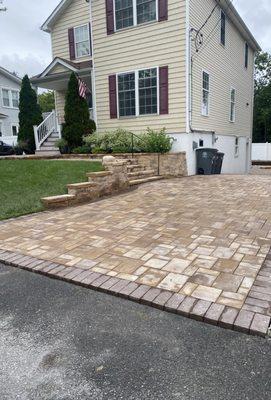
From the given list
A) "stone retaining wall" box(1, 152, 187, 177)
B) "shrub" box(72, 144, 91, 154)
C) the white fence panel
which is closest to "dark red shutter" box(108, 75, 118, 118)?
"shrub" box(72, 144, 91, 154)

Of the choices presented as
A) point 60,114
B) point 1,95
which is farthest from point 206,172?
point 1,95

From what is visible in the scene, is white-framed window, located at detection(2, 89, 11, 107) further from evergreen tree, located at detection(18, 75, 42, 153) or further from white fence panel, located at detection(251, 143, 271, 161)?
white fence panel, located at detection(251, 143, 271, 161)

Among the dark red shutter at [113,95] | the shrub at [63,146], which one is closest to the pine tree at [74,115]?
the shrub at [63,146]

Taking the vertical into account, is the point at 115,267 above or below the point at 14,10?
below

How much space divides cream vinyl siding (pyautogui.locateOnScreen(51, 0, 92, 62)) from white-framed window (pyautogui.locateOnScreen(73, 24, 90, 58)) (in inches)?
7.4

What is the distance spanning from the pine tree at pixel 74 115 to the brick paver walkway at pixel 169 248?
6485mm

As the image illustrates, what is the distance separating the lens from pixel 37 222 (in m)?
5.28

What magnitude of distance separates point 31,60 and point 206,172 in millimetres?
113847

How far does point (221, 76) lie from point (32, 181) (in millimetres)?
10085

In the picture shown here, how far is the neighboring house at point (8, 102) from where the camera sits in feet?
86.9

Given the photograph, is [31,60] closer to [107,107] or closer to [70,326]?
[107,107]

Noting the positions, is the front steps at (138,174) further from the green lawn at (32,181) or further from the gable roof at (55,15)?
the gable roof at (55,15)

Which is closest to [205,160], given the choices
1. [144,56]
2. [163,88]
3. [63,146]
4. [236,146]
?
[163,88]

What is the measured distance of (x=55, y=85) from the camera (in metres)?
14.9
